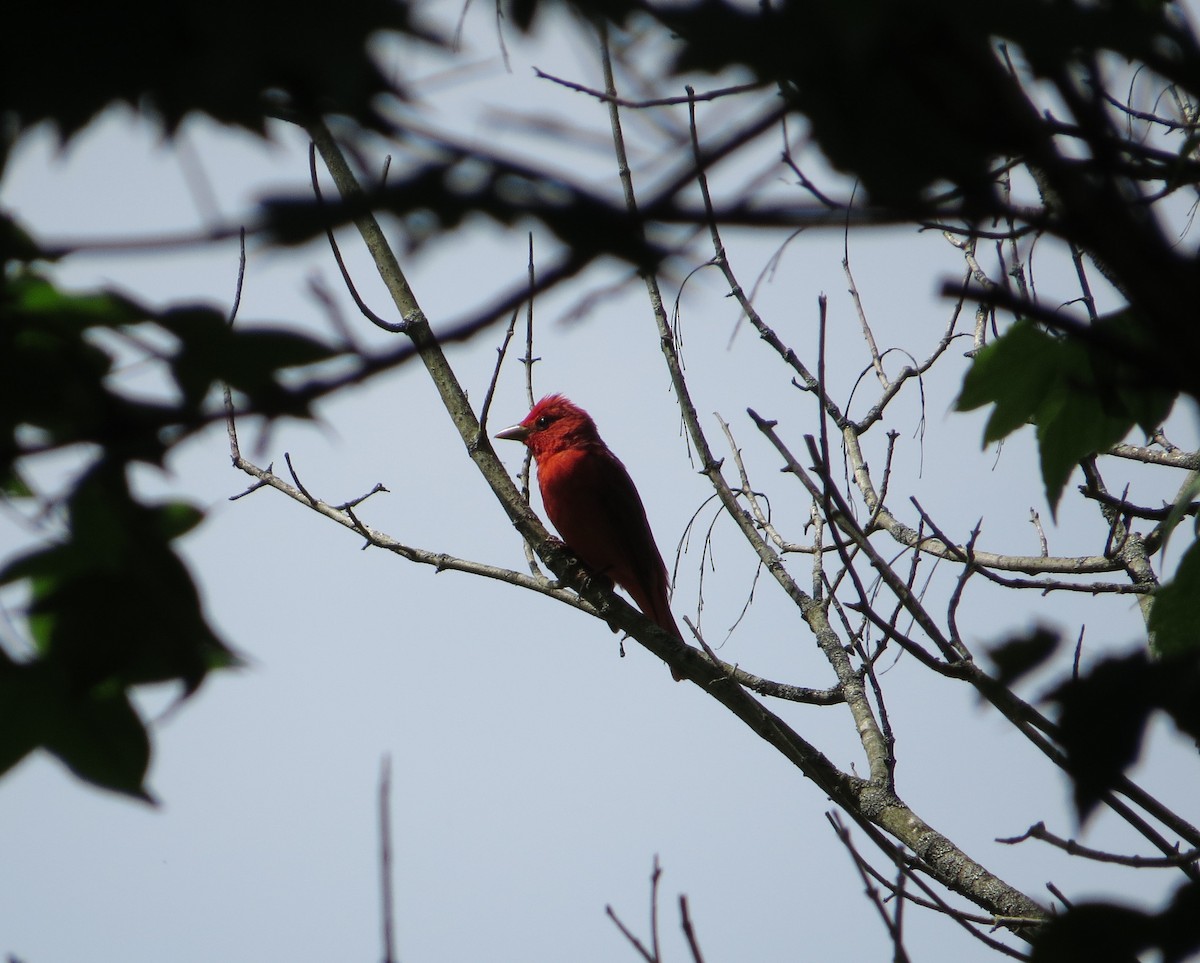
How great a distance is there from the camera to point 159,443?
1022 mm

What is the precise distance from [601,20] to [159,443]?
541mm

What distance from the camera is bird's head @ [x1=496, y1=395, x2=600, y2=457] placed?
746cm

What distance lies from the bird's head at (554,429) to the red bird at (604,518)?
0.02 metres

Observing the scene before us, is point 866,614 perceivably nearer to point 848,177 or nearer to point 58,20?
point 848,177

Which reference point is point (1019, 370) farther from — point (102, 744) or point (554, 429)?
point (554, 429)

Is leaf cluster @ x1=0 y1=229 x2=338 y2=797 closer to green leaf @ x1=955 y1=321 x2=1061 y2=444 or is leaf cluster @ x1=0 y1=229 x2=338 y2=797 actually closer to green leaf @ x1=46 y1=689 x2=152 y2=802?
green leaf @ x1=46 y1=689 x2=152 y2=802

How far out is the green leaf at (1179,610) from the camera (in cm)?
134

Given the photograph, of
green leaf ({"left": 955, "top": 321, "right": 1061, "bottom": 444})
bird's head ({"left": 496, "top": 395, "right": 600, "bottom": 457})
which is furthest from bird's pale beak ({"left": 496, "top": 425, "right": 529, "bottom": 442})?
green leaf ({"left": 955, "top": 321, "right": 1061, "bottom": 444})

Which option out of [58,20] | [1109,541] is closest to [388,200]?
[58,20]

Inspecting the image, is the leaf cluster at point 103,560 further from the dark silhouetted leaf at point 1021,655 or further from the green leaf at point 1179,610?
the green leaf at point 1179,610

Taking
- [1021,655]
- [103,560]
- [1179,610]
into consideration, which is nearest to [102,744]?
[103,560]

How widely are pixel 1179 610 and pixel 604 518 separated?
5.63 metres

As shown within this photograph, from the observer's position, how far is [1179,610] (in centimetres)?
135

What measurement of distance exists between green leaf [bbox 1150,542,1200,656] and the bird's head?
607 centimetres
